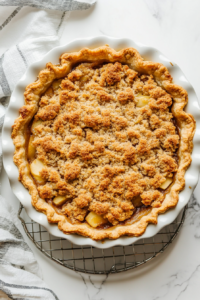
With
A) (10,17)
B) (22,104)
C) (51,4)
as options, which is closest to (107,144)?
(22,104)

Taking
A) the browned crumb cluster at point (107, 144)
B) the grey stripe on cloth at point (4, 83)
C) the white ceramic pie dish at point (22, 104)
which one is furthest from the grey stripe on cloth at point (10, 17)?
the browned crumb cluster at point (107, 144)

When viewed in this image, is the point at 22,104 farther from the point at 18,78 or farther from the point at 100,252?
the point at 100,252

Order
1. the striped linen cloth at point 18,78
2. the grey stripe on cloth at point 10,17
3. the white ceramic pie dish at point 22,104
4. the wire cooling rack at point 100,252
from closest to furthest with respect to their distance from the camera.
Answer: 1. the white ceramic pie dish at point 22,104
2. the striped linen cloth at point 18,78
3. the wire cooling rack at point 100,252
4. the grey stripe on cloth at point 10,17

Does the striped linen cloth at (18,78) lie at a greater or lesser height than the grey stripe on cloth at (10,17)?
lesser

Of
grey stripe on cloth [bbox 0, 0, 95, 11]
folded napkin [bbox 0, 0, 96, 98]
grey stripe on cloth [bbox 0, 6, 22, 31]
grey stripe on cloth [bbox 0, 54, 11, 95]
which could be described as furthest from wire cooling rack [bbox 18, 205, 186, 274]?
grey stripe on cloth [bbox 0, 0, 95, 11]

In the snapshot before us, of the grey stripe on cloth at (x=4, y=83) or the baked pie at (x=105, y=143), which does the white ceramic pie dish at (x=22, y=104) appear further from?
the grey stripe on cloth at (x=4, y=83)

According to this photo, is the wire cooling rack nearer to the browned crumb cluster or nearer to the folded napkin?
the browned crumb cluster

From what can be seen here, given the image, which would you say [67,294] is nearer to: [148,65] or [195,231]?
[195,231]

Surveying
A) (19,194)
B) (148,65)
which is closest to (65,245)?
(19,194)
